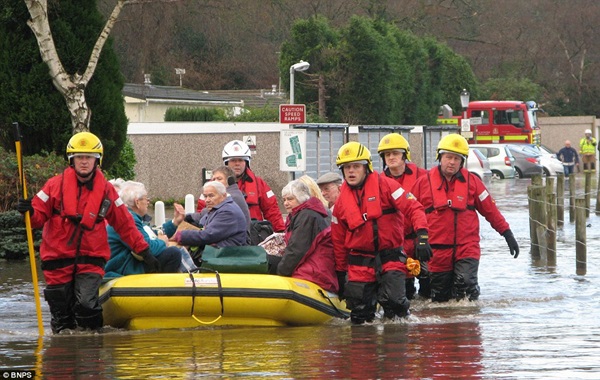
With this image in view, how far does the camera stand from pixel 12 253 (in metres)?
18.5

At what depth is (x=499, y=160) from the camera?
49.1m

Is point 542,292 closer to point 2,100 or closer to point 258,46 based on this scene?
point 2,100

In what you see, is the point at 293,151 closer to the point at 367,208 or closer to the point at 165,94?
the point at 367,208

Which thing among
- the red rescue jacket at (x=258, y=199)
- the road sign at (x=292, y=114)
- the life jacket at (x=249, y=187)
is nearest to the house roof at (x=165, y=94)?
the road sign at (x=292, y=114)

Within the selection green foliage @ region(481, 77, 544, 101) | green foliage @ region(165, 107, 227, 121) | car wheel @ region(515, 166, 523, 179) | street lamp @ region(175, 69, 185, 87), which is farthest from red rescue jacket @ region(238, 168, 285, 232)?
green foliage @ region(481, 77, 544, 101)

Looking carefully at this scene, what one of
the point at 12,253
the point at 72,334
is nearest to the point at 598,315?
the point at 72,334

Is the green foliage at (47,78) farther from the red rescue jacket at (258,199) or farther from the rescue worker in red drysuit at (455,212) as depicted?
the rescue worker in red drysuit at (455,212)

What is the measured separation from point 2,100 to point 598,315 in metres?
11.7

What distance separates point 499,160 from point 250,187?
35.2 metres

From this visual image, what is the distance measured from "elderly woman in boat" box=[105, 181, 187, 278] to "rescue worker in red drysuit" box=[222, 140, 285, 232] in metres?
2.97

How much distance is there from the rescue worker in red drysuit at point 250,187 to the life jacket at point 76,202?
4.06 metres

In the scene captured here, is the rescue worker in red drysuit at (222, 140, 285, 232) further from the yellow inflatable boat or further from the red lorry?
the red lorry

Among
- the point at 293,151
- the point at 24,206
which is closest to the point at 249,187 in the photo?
the point at 24,206

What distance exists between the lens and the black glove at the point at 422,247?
11070 millimetres
